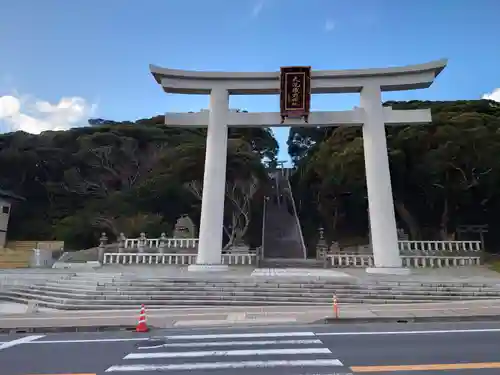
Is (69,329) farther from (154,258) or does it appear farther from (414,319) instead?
(154,258)

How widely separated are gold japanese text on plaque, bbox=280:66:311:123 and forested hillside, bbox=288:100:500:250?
808 centimetres

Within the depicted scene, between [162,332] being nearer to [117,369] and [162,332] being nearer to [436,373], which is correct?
[117,369]

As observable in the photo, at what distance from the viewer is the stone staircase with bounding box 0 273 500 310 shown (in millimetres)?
12688

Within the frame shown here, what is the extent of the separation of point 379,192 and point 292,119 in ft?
17.4

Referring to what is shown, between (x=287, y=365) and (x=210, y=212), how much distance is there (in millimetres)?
12270

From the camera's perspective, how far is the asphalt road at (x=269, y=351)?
556cm

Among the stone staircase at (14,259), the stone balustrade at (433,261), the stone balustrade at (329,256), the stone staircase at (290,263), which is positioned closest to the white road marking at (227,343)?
the stone balustrade at (329,256)

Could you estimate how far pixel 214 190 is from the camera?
17.9 metres

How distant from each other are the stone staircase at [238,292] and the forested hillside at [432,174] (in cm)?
1090

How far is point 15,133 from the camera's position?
39.2 m

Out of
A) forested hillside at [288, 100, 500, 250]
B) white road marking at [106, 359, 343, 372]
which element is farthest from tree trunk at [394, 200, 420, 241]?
white road marking at [106, 359, 343, 372]

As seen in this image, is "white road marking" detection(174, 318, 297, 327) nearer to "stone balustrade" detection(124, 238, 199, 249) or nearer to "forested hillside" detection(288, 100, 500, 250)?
"stone balustrade" detection(124, 238, 199, 249)

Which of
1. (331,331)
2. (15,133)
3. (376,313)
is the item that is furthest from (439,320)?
(15,133)

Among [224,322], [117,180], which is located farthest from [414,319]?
[117,180]
